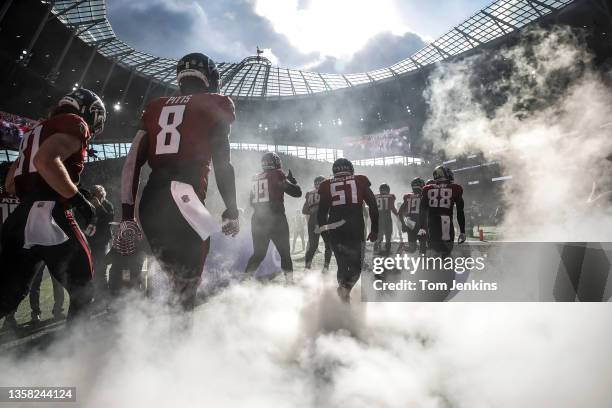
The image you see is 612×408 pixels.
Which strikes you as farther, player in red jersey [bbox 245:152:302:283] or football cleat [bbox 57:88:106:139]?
player in red jersey [bbox 245:152:302:283]

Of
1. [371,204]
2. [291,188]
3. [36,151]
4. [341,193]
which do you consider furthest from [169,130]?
[291,188]

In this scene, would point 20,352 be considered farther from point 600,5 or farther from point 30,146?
point 600,5

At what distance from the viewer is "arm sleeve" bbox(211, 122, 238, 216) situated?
83.4 inches

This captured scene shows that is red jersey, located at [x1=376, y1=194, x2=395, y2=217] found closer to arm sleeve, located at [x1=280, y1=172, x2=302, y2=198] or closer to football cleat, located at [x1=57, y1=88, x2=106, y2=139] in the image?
arm sleeve, located at [x1=280, y1=172, x2=302, y2=198]

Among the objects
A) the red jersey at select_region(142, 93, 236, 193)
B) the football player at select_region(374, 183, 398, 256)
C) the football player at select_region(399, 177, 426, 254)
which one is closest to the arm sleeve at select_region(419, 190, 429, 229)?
the football player at select_region(399, 177, 426, 254)

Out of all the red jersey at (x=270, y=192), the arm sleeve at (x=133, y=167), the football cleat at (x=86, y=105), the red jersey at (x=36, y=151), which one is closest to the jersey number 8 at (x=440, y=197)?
the red jersey at (x=270, y=192)

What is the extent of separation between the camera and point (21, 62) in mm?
24219

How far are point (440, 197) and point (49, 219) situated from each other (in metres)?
4.96

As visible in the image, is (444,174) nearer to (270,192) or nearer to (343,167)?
(343,167)

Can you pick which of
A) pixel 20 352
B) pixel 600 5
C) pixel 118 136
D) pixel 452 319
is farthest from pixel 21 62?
pixel 600 5

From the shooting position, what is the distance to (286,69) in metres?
40.4

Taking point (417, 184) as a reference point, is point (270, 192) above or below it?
below

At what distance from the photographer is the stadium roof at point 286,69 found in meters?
26.5

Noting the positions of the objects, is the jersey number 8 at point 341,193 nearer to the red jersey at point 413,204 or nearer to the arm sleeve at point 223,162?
the arm sleeve at point 223,162
